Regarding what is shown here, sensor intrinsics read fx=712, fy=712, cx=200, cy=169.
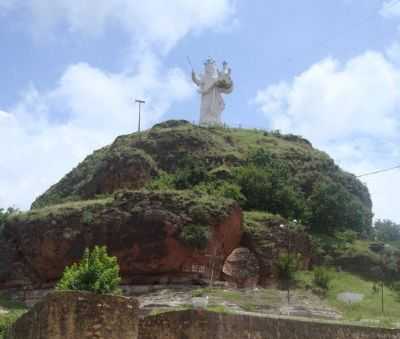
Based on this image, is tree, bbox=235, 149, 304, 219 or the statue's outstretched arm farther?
the statue's outstretched arm

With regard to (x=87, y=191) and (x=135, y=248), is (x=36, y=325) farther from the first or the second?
(x=87, y=191)

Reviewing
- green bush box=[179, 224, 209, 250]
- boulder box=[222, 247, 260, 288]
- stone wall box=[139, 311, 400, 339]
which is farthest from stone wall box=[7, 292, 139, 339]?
boulder box=[222, 247, 260, 288]

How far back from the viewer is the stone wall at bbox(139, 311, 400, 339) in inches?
531

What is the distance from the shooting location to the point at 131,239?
33594 mm

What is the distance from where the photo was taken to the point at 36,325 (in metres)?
12.3

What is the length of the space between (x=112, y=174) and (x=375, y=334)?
3058cm

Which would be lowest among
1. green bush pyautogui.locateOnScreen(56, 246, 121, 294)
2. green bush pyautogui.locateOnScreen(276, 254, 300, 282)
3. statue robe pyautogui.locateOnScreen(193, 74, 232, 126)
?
green bush pyautogui.locateOnScreen(56, 246, 121, 294)

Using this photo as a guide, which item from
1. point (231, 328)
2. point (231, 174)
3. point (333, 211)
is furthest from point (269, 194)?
point (231, 328)

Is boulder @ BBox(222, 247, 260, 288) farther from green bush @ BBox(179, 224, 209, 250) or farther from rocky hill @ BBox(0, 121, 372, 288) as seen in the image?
green bush @ BBox(179, 224, 209, 250)

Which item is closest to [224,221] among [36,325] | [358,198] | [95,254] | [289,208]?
[289,208]

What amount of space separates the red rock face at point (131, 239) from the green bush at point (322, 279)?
4342 millimetres

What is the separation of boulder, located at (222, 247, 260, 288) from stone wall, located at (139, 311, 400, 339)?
680 inches

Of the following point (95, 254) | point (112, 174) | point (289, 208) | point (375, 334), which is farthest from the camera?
point (112, 174)

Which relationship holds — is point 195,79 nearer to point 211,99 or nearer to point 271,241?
→ point 211,99
